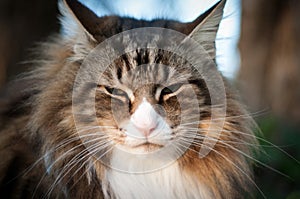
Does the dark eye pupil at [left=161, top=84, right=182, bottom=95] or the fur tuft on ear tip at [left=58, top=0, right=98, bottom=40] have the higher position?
the fur tuft on ear tip at [left=58, top=0, right=98, bottom=40]

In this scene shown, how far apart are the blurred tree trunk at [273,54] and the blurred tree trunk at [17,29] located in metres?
2.64

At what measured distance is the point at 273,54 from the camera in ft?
21.0

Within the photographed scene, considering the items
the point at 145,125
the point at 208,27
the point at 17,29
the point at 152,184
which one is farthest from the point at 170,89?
the point at 17,29

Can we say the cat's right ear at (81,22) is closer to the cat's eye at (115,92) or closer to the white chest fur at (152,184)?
the cat's eye at (115,92)

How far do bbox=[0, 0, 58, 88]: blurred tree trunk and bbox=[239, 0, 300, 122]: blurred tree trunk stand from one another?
Answer: 2.64 metres

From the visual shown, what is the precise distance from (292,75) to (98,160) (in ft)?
14.3

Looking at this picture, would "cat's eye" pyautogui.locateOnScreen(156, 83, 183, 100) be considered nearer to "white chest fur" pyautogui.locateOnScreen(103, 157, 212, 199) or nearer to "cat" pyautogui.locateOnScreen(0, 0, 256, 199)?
"cat" pyautogui.locateOnScreen(0, 0, 256, 199)

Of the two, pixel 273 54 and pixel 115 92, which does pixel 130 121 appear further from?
pixel 273 54

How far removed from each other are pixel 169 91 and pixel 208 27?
1.45ft

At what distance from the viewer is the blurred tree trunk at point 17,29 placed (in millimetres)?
5309

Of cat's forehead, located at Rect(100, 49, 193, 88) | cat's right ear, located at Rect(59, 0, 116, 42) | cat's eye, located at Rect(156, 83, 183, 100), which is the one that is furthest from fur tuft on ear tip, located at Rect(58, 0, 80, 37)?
cat's eye, located at Rect(156, 83, 183, 100)

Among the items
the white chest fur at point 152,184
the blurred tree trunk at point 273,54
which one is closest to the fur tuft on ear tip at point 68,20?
the white chest fur at point 152,184

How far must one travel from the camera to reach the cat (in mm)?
2477

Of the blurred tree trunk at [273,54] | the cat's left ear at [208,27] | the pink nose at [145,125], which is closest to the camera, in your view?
the pink nose at [145,125]
